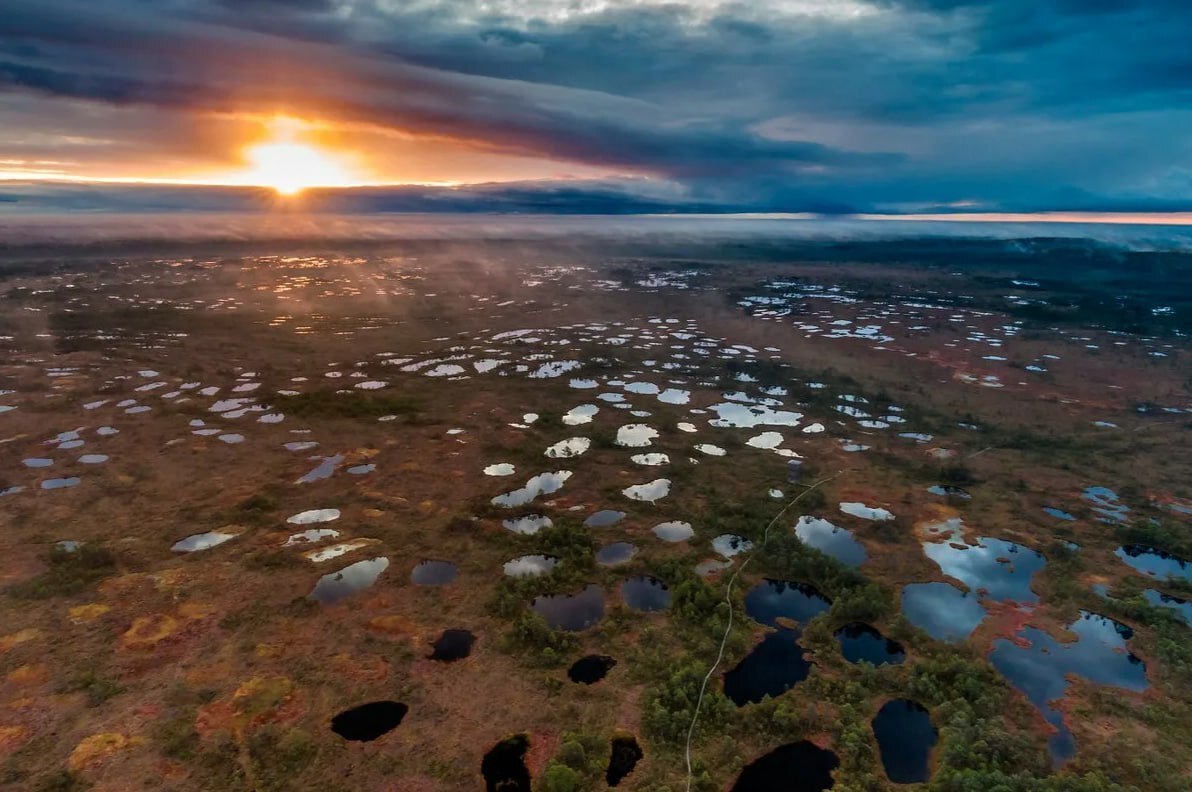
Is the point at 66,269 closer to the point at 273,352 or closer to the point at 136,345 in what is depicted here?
the point at 136,345

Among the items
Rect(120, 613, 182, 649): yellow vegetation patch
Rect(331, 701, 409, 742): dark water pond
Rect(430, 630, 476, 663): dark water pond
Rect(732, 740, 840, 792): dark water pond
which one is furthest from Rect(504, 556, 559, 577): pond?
Rect(120, 613, 182, 649): yellow vegetation patch

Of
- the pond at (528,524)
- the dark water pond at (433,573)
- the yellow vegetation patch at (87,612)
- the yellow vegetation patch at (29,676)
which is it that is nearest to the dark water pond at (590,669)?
the dark water pond at (433,573)

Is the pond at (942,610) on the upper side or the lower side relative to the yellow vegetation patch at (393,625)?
upper

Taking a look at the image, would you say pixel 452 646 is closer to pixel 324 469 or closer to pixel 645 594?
pixel 645 594

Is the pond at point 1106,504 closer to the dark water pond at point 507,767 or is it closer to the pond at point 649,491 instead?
the pond at point 649,491

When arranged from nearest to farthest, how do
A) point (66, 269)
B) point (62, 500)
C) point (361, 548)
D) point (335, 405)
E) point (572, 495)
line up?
point (361, 548) < point (62, 500) < point (572, 495) < point (335, 405) < point (66, 269)

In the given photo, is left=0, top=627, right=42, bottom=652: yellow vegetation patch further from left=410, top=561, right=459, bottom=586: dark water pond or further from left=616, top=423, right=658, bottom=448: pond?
left=616, top=423, right=658, bottom=448: pond

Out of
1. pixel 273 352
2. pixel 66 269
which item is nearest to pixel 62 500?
pixel 273 352
